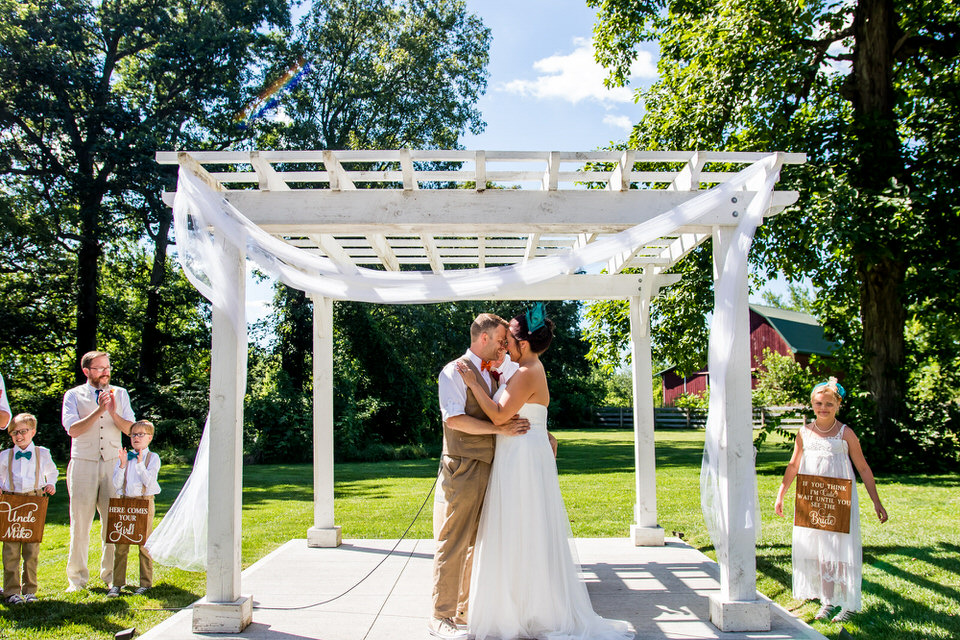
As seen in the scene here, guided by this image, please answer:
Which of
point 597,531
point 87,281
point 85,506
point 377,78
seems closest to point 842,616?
point 597,531

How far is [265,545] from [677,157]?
5.80 metres

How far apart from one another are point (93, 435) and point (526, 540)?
355 cm

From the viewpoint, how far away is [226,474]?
4.42 m

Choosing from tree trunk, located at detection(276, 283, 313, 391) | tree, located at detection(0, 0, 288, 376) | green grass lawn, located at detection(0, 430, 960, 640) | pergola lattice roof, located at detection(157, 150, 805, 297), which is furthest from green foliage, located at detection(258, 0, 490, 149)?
pergola lattice roof, located at detection(157, 150, 805, 297)

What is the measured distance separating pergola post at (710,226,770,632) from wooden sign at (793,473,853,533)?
63 cm

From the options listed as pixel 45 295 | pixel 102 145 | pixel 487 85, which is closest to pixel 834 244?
pixel 487 85

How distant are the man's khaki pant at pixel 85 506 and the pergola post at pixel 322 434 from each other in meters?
1.88

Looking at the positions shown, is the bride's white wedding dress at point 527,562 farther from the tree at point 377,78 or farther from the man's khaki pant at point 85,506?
the tree at point 377,78

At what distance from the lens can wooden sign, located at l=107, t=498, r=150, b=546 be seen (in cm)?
509

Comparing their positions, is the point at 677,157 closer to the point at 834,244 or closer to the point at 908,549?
the point at 908,549

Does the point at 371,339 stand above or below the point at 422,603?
above

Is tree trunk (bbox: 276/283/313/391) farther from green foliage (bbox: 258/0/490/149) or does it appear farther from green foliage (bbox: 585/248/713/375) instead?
green foliage (bbox: 585/248/713/375)

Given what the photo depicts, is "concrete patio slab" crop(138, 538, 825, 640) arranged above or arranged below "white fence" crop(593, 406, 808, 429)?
above

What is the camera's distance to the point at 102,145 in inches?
716
